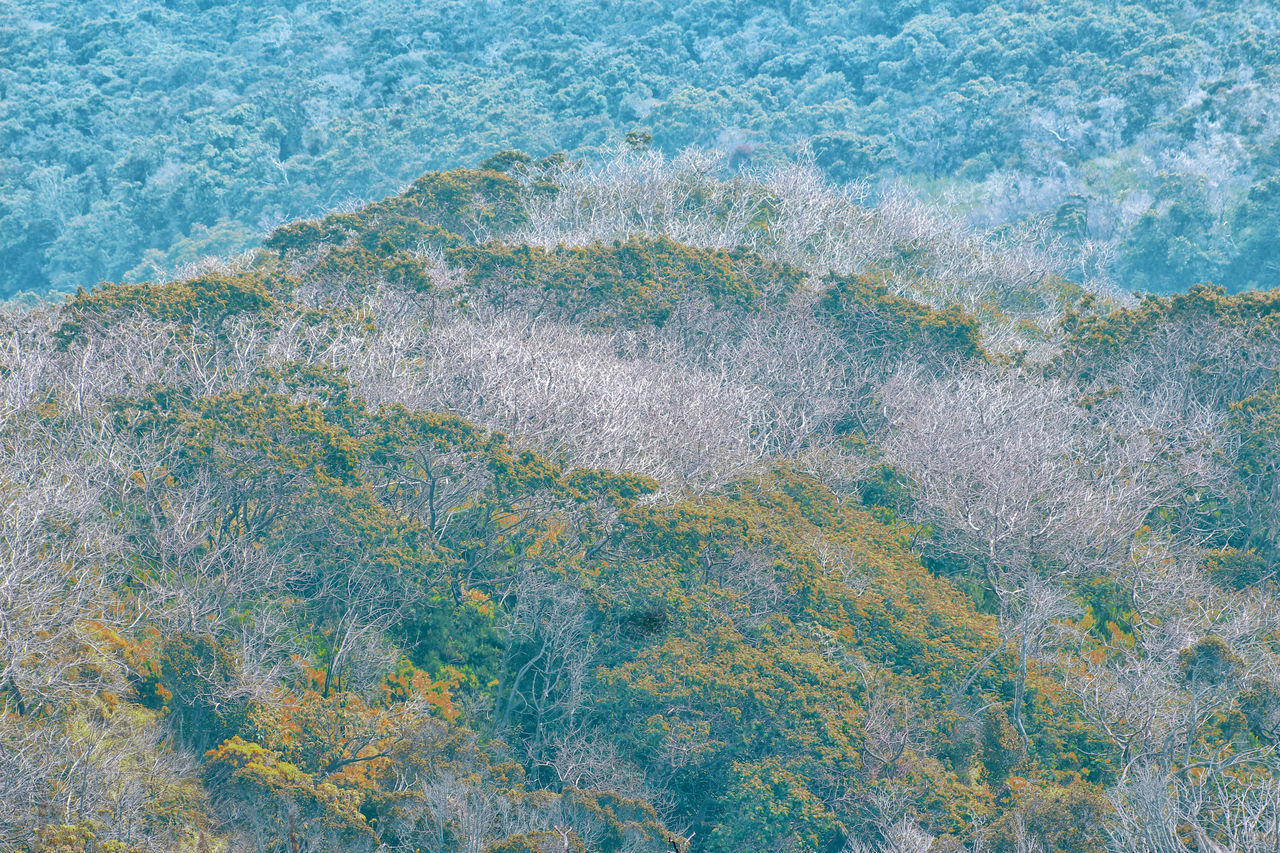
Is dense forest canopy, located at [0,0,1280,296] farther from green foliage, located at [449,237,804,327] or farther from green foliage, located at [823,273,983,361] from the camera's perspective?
green foliage, located at [449,237,804,327]

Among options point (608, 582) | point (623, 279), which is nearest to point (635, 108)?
point (623, 279)

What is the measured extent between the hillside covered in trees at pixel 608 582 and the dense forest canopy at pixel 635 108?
35732 millimetres

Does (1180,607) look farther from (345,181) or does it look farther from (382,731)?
(345,181)

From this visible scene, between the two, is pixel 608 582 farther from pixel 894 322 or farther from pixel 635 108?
pixel 635 108

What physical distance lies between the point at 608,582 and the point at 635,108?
7263cm

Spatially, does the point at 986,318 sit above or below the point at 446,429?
below

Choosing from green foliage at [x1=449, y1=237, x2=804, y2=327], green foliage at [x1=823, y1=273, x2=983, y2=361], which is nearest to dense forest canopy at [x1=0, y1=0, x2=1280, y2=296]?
green foliage at [x1=823, y1=273, x2=983, y2=361]

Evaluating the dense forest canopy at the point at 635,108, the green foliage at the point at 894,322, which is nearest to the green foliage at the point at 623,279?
the green foliage at the point at 894,322

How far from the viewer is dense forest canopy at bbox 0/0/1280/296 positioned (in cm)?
6969

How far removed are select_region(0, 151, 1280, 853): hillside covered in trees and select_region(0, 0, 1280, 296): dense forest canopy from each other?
1407 inches

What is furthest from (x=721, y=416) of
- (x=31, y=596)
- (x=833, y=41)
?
(x=833, y=41)

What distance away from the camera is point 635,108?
8988 cm

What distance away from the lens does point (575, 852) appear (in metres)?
17.5

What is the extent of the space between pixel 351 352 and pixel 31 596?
37.8ft
